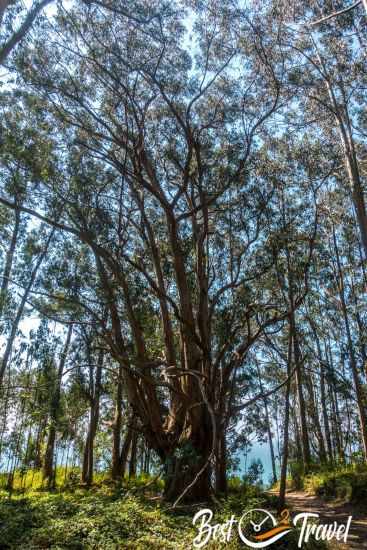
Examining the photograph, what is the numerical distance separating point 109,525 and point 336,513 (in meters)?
4.92

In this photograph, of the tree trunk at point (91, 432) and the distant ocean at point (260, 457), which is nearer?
the tree trunk at point (91, 432)

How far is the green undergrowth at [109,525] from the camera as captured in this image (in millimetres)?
5223

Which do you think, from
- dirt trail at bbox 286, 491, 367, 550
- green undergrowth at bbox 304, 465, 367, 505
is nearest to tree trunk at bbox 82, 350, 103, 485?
dirt trail at bbox 286, 491, 367, 550

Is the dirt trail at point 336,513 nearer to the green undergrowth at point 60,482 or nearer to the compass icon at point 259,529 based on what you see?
the compass icon at point 259,529

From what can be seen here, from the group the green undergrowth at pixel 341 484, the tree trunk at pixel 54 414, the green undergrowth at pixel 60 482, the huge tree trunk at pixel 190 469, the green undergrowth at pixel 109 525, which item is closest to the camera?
the green undergrowth at pixel 109 525

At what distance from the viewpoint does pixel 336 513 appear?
8.56 meters

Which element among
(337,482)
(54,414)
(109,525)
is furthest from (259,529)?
(54,414)

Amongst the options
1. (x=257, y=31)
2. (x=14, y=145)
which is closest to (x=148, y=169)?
(x=14, y=145)

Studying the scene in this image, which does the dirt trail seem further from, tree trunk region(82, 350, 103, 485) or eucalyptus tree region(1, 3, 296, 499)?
tree trunk region(82, 350, 103, 485)

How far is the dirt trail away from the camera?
630 cm

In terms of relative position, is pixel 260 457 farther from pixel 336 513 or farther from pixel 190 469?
pixel 190 469

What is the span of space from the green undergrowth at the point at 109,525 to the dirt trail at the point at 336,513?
89 centimetres

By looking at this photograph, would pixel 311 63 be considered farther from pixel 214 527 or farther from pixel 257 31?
pixel 214 527

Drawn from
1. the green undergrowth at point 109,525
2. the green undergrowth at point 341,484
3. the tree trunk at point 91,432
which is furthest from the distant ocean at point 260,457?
the green undergrowth at point 109,525
